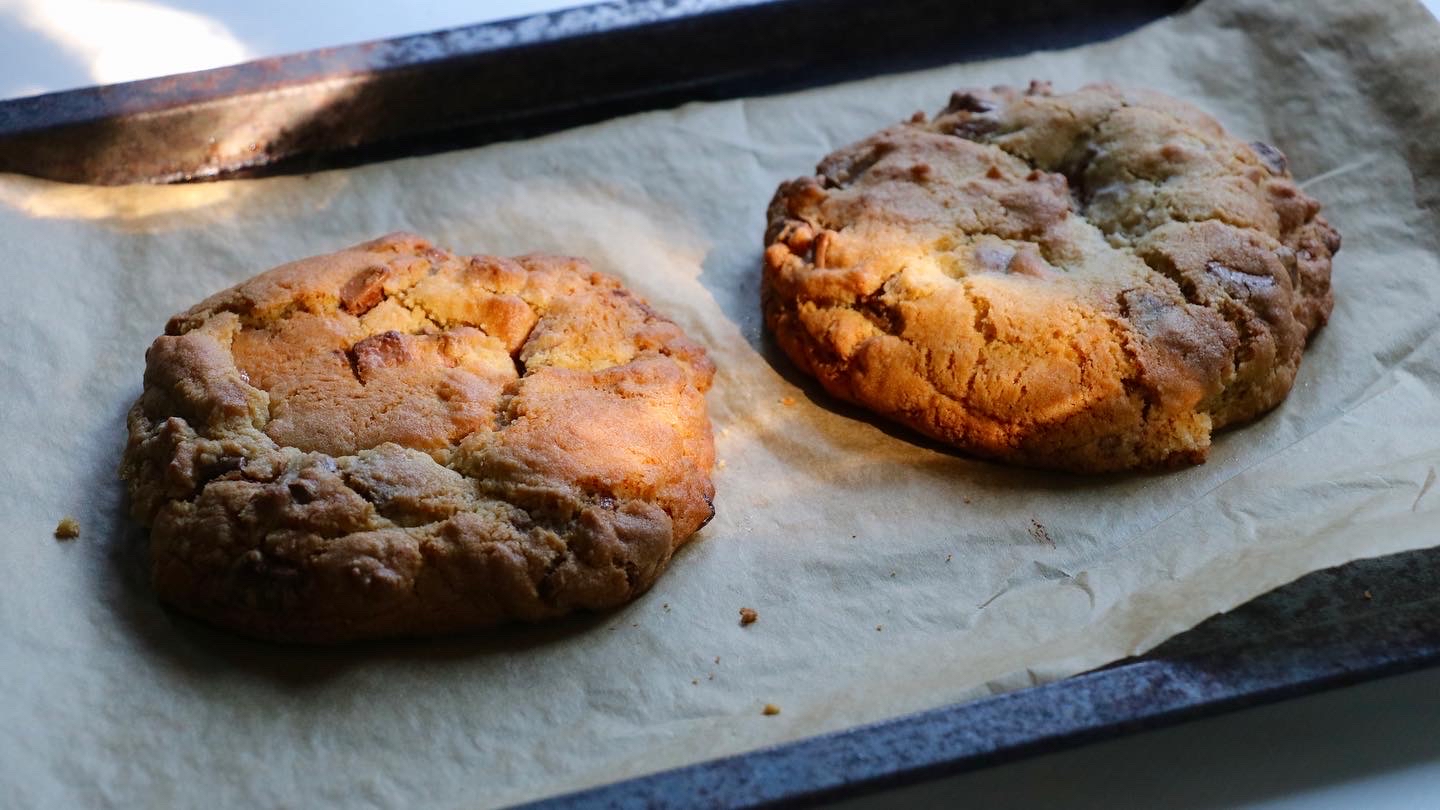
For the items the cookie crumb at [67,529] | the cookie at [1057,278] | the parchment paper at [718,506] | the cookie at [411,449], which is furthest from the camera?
the cookie at [1057,278]

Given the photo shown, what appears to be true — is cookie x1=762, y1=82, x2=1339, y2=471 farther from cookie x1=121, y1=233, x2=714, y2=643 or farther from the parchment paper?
cookie x1=121, y1=233, x2=714, y2=643

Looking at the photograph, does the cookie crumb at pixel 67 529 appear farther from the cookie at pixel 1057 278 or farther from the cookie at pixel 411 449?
the cookie at pixel 1057 278

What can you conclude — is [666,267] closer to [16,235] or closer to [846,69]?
[846,69]

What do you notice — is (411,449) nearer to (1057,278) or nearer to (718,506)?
(718,506)

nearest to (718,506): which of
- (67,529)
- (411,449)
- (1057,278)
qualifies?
(411,449)

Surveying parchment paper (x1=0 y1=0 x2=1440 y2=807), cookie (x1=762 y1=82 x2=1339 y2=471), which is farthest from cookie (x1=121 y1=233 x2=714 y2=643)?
cookie (x1=762 y1=82 x2=1339 y2=471)

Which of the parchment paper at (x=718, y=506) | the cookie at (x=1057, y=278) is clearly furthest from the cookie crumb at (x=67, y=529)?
the cookie at (x=1057, y=278)

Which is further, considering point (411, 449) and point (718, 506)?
point (718, 506)
